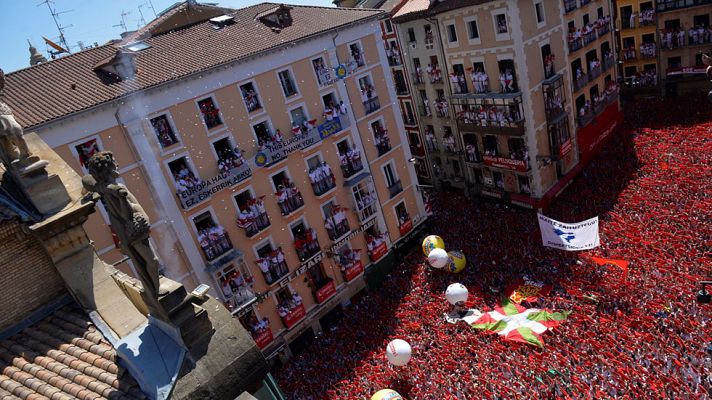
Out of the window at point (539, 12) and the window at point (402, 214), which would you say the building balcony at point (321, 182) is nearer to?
the window at point (402, 214)

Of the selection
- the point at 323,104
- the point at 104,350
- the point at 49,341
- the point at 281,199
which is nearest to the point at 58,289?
the point at 49,341

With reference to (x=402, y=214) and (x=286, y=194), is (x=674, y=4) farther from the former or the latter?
(x=286, y=194)

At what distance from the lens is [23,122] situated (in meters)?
17.2

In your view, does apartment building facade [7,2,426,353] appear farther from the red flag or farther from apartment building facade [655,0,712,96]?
apartment building facade [655,0,712,96]

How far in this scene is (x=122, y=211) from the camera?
18.2 ft

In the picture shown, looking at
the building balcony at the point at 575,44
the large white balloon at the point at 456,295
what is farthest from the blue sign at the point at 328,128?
the building balcony at the point at 575,44

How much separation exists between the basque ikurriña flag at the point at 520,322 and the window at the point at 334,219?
8954mm

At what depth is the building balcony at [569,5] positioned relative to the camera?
31453 mm

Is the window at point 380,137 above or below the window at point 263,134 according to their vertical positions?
below

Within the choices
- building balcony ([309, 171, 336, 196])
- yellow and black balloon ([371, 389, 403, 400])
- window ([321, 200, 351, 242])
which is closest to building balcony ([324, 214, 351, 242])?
window ([321, 200, 351, 242])

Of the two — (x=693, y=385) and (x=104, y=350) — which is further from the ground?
(x=104, y=350)

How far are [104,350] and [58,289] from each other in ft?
5.38

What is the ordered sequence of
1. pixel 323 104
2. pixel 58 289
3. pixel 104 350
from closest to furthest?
pixel 104 350, pixel 58 289, pixel 323 104

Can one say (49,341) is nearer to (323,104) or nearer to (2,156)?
(2,156)
